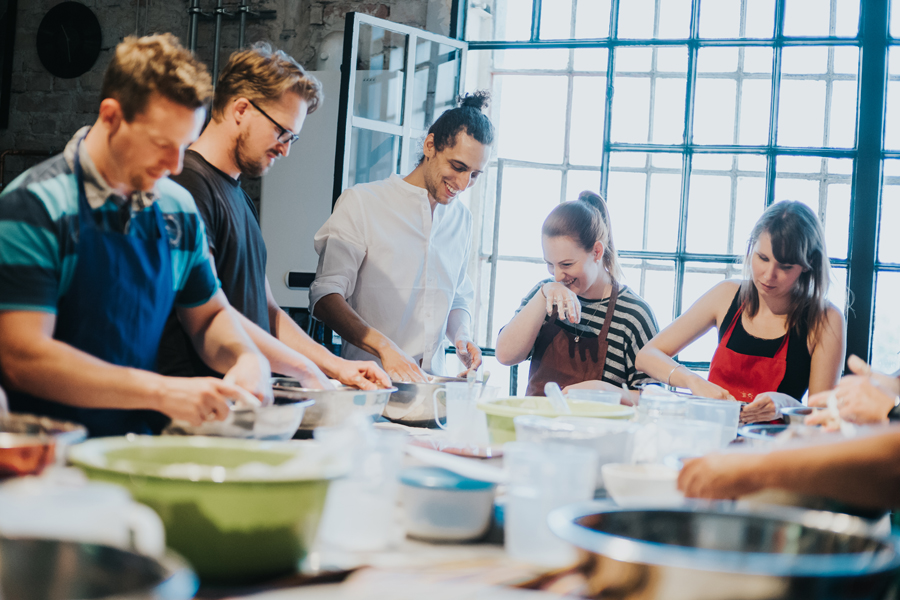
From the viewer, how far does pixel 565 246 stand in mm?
2521

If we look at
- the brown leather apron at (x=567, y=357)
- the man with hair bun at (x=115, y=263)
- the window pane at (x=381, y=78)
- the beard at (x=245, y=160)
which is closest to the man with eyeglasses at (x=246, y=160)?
the beard at (x=245, y=160)

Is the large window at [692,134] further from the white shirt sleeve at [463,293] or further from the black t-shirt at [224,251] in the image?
the black t-shirt at [224,251]

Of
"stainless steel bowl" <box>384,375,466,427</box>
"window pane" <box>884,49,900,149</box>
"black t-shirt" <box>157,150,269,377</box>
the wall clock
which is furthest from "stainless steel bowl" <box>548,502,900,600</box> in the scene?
the wall clock

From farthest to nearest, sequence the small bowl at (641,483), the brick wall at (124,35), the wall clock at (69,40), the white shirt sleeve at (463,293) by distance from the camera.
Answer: the wall clock at (69,40)
the brick wall at (124,35)
the white shirt sleeve at (463,293)
the small bowl at (641,483)

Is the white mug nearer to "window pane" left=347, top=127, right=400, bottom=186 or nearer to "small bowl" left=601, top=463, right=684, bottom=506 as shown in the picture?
"small bowl" left=601, top=463, right=684, bottom=506

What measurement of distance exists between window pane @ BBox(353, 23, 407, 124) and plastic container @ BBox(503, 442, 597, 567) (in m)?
3.04

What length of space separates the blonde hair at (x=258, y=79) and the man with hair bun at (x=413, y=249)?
675 millimetres

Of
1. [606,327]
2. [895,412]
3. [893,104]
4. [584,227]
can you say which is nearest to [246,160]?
[584,227]

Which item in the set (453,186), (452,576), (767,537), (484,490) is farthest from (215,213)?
(767,537)

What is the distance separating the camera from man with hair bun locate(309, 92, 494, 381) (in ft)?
8.20

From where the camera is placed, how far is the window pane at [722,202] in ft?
11.8

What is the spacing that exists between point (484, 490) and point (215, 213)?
116cm

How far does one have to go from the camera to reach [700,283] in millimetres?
3637

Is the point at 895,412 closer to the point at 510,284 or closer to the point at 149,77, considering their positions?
the point at 149,77
